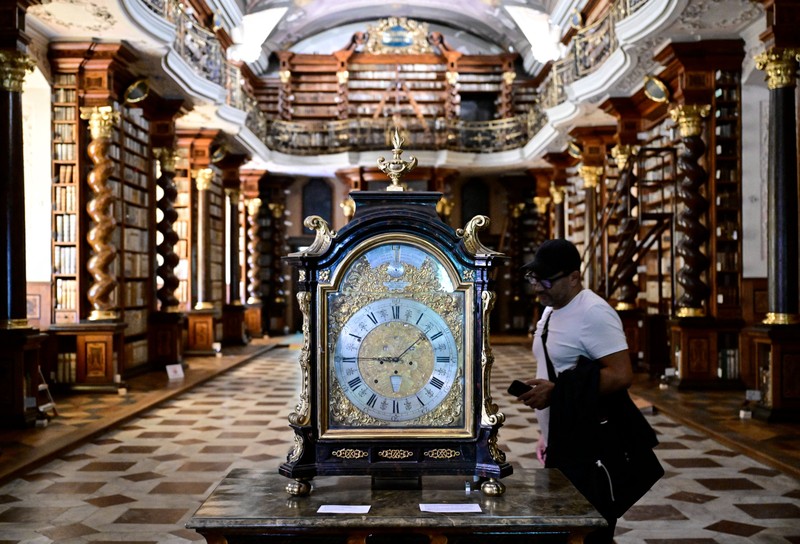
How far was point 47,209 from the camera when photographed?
7.75 metres

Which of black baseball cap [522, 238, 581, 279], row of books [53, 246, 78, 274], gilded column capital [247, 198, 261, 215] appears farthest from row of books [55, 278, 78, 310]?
gilded column capital [247, 198, 261, 215]

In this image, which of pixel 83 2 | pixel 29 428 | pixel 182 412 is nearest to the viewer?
pixel 29 428

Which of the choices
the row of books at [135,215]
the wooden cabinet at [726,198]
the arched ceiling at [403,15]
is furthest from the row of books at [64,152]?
the arched ceiling at [403,15]

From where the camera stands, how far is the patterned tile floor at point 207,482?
3.58 metres

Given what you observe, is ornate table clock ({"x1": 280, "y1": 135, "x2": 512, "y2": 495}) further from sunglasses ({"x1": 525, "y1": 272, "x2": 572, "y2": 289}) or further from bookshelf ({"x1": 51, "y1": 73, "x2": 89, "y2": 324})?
bookshelf ({"x1": 51, "y1": 73, "x2": 89, "y2": 324})

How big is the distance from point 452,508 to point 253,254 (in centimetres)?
1516

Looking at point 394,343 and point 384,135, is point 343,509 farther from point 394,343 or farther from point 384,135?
point 384,135

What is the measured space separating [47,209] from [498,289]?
40.5 ft

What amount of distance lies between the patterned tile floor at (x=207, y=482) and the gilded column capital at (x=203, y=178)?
5.58 m

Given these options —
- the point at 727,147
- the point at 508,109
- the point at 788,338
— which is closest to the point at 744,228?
the point at 727,147

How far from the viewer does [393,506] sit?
1870mm

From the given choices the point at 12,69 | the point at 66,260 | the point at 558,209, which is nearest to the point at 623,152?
the point at 558,209

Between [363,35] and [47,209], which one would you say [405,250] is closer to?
[47,209]

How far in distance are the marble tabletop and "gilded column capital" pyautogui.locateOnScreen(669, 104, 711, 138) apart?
665cm
